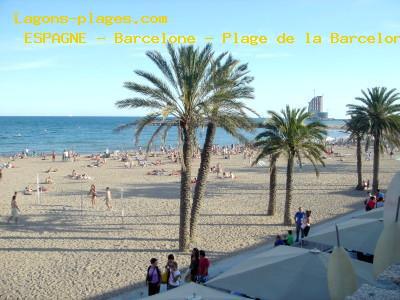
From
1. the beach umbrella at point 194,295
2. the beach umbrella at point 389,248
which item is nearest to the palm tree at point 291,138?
the beach umbrella at point 389,248

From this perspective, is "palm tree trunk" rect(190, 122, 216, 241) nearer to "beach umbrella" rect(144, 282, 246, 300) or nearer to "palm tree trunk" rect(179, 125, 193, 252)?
"palm tree trunk" rect(179, 125, 193, 252)

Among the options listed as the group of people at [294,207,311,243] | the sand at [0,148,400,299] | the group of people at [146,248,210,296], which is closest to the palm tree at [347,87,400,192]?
the sand at [0,148,400,299]

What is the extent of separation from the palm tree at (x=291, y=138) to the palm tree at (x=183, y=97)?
407 centimetres

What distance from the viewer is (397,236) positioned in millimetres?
6902

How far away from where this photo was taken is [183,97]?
42.3 feet

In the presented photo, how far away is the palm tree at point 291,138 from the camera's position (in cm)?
1584

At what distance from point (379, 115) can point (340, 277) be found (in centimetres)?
1679

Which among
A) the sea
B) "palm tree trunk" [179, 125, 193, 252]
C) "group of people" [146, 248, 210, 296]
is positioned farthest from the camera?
the sea

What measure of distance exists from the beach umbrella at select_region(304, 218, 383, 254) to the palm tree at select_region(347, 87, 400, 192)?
1207 centimetres

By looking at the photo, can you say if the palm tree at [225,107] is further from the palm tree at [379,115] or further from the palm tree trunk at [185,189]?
the palm tree at [379,115]

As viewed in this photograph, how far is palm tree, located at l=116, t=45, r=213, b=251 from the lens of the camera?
42.1ft

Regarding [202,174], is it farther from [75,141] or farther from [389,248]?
[75,141]

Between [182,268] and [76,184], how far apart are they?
60.2 feet

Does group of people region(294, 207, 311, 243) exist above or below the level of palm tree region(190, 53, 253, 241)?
below
